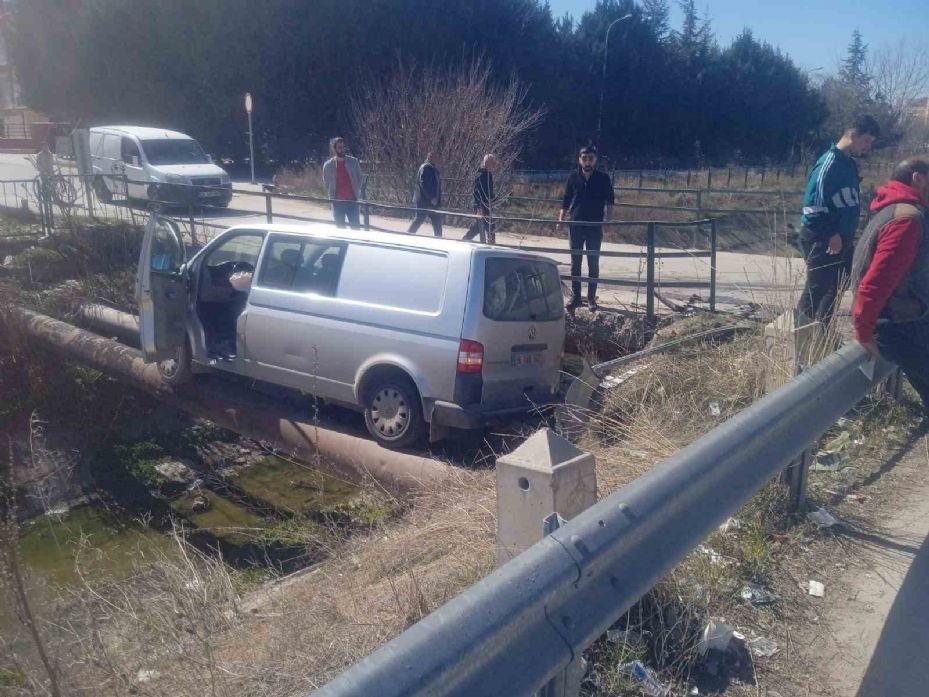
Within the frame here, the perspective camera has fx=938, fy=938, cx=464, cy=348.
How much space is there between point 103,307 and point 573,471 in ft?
33.6

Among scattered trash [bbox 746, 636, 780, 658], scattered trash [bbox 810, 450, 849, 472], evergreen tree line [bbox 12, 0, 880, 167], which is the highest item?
evergreen tree line [bbox 12, 0, 880, 167]

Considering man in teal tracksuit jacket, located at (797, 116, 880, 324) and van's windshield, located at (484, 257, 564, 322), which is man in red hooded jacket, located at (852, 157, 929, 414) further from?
van's windshield, located at (484, 257, 564, 322)

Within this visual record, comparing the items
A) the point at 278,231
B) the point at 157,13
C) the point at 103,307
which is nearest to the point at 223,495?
the point at 278,231

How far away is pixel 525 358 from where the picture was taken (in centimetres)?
777

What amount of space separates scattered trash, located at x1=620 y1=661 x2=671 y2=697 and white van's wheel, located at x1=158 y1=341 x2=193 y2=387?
22.0 ft

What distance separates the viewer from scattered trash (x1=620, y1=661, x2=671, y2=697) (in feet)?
9.32

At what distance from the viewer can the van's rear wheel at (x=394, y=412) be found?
7.50 metres

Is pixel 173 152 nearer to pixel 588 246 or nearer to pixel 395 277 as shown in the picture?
pixel 588 246

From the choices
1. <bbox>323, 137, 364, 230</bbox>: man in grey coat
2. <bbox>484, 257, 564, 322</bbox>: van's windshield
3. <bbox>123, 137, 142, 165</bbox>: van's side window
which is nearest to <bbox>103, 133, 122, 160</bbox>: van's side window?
<bbox>123, 137, 142, 165</bbox>: van's side window

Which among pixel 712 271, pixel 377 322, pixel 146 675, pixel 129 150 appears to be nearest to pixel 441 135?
pixel 129 150

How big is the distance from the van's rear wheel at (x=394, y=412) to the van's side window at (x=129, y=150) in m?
18.2

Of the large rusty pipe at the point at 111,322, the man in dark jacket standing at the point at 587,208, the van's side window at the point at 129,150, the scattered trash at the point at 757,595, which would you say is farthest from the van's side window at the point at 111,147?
the scattered trash at the point at 757,595

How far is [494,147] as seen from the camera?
19.7 meters

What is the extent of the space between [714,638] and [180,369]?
22.5 feet
